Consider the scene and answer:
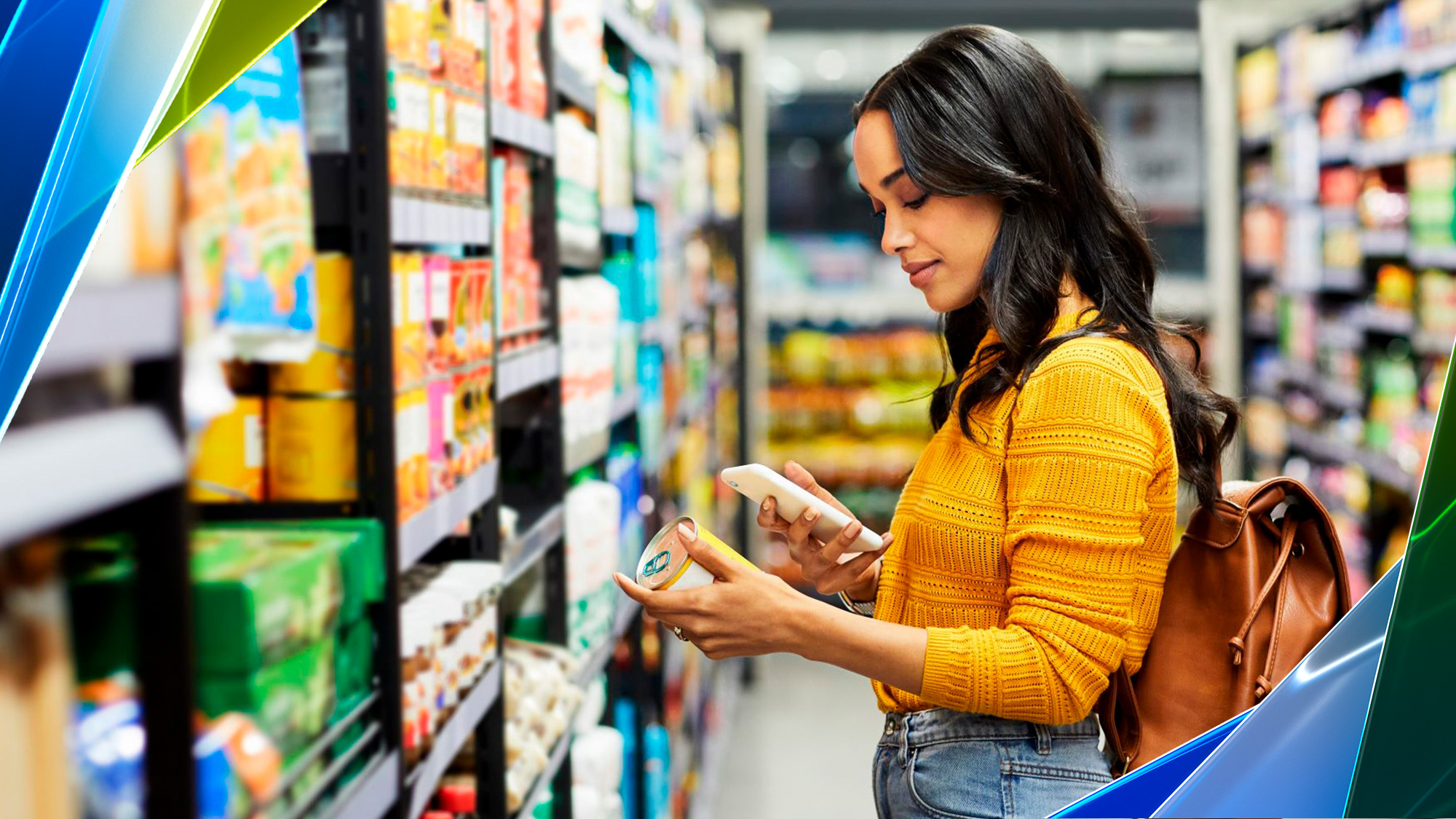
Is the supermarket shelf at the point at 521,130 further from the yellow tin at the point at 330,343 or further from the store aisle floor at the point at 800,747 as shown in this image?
the store aisle floor at the point at 800,747

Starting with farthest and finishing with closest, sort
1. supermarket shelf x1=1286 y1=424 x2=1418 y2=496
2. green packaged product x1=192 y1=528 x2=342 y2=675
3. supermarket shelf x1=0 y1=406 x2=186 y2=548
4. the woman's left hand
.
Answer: supermarket shelf x1=1286 y1=424 x2=1418 y2=496
the woman's left hand
green packaged product x1=192 y1=528 x2=342 y2=675
supermarket shelf x1=0 y1=406 x2=186 y2=548

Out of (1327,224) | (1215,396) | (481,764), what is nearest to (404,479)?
(481,764)

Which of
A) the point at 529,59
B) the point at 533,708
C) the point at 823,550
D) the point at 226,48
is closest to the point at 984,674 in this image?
the point at 823,550

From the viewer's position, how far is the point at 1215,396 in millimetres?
1537

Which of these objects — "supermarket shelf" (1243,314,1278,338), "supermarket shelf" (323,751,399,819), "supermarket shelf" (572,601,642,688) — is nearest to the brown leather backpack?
"supermarket shelf" (323,751,399,819)

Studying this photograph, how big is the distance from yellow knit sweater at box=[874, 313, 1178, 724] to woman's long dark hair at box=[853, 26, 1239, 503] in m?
0.04

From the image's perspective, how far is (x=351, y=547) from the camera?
55.4 inches

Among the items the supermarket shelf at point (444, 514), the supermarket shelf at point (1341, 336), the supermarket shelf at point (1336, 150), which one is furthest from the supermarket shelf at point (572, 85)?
the supermarket shelf at point (1341, 336)

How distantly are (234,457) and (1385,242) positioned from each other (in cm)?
519

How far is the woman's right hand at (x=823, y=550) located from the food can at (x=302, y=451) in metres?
0.48

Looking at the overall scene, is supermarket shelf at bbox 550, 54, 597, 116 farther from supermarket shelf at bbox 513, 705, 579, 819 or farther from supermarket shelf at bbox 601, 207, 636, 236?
supermarket shelf at bbox 513, 705, 579, 819

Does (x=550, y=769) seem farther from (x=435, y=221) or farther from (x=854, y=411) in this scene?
(x=854, y=411)

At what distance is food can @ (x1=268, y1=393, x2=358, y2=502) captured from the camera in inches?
59.5

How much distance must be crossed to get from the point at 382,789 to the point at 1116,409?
0.87 meters
